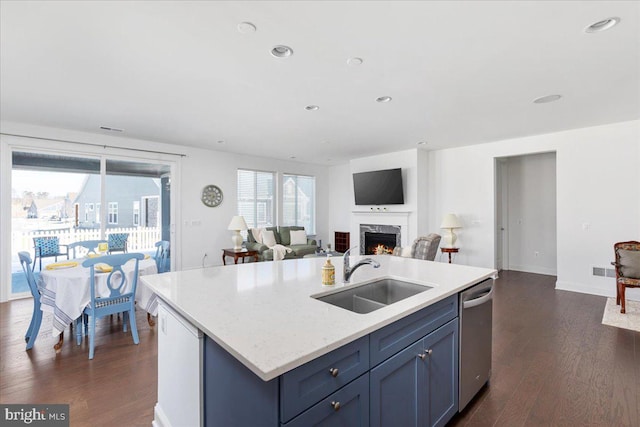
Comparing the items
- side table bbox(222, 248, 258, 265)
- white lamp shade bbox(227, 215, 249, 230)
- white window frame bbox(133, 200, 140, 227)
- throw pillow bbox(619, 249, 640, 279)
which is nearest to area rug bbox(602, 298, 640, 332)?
throw pillow bbox(619, 249, 640, 279)

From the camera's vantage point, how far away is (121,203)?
18.2ft

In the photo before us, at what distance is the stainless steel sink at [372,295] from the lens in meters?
1.77

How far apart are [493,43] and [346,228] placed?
254 inches

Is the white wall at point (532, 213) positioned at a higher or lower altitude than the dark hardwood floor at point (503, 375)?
higher

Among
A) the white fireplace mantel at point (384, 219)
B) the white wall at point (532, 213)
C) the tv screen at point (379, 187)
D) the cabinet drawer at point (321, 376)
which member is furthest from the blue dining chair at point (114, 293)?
the white wall at point (532, 213)

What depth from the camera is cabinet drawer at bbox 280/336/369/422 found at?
949 mm

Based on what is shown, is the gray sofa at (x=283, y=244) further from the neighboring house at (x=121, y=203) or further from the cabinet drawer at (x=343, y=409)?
the cabinet drawer at (x=343, y=409)

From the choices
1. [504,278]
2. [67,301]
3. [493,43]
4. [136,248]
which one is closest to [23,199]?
[136,248]

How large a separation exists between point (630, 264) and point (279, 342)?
4926mm

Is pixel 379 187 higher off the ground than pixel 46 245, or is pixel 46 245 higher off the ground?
pixel 379 187

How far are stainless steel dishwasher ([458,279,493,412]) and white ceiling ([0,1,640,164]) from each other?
185cm

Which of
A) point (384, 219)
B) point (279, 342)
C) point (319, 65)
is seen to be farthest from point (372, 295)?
point (384, 219)

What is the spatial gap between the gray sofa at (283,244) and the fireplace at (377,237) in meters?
1.25
